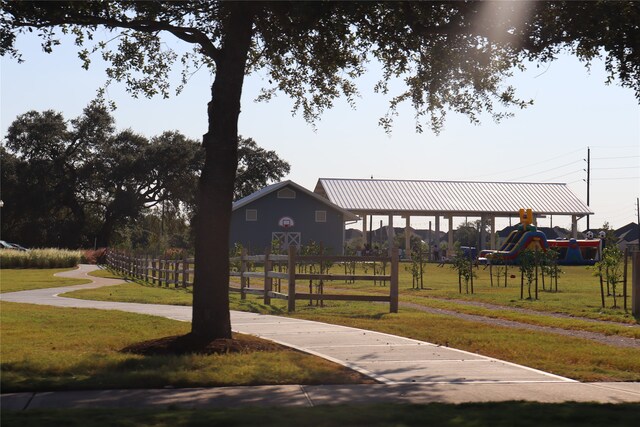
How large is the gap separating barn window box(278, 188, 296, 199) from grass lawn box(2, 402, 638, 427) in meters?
59.6

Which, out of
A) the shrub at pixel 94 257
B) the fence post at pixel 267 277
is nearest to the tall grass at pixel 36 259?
the shrub at pixel 94 257

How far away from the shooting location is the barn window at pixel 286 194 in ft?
222

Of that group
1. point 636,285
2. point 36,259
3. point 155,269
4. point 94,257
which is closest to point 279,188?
point 94,257

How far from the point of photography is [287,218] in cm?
6706

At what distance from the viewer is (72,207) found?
7988cm

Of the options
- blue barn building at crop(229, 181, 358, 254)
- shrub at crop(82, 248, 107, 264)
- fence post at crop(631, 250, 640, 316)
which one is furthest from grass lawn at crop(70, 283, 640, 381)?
shrub at crop(82, 248, 107, 264)

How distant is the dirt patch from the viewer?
1216cm

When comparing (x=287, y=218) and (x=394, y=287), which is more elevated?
(x=287, y=218)

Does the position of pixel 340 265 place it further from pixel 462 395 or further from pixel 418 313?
pixel 462 395

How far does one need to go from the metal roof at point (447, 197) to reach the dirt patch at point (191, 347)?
190 feet

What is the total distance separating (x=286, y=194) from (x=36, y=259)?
1928 centimetres

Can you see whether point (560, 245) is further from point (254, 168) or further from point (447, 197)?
point (254, 168)

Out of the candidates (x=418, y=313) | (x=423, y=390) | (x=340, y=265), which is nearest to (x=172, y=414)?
(x=423, y=390)

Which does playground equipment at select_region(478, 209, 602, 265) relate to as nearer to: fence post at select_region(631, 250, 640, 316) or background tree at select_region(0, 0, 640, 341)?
fence post at select_region(631, 250, 640, 316)
